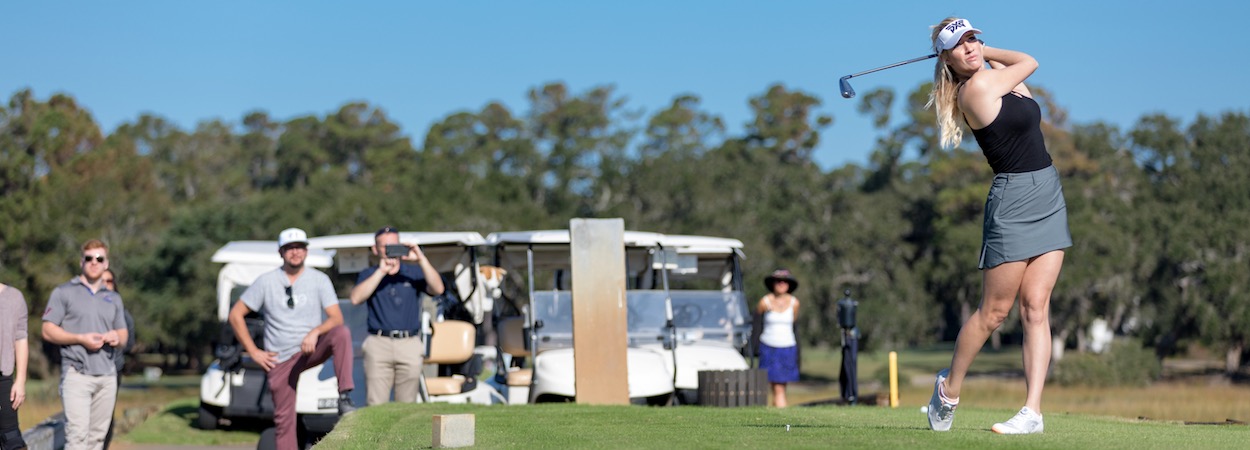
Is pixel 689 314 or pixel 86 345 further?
pixel 689 314

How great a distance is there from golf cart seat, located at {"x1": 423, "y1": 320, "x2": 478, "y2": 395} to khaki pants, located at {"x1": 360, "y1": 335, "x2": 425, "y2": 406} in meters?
1.58

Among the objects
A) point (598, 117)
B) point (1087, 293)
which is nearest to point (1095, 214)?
point (1087, 293)

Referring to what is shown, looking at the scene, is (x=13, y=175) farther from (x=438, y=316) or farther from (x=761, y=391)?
(x=761, y=391)

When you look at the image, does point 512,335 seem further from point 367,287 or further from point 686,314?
point 367,287

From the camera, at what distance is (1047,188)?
7.04 metres

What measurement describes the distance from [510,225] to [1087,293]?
21.5m

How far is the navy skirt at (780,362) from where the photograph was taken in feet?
49.6

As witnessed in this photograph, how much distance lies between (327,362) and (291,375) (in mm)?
5733

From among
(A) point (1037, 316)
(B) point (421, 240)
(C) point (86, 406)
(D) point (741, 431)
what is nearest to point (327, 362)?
(B) point (421, 240)

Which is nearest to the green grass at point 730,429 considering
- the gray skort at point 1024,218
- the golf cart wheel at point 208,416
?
the gray skort at point 1024,218

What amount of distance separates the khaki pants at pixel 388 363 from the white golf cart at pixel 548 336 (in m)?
1.52

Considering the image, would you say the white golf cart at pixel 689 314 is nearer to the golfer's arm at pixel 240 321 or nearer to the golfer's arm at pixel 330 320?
the golfer's arm at pixel 330 320

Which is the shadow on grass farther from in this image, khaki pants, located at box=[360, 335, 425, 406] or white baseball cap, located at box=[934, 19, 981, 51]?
white baseball cap, located at box=[934, 19, 981, 51]

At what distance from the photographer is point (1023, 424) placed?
7.09 meters
